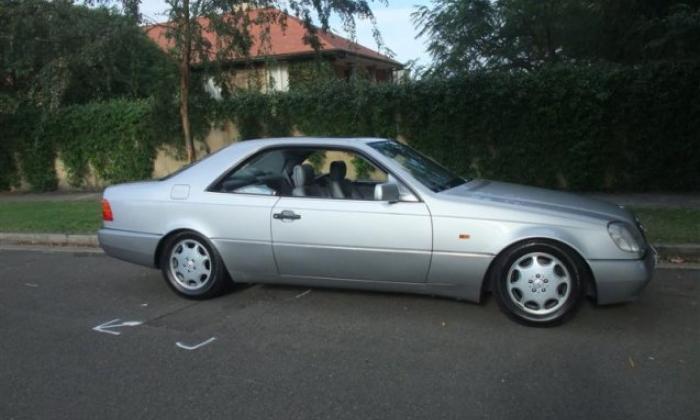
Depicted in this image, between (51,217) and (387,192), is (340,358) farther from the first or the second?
(51,217)

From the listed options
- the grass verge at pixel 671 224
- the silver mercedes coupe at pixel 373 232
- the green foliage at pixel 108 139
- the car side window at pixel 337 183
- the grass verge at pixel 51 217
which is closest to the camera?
the silver mercedes coupe at pixel 373 232

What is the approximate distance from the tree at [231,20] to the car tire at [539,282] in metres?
7.01

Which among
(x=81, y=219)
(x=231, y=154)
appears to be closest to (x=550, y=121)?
(x=231, y=154)

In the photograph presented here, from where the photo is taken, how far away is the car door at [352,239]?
4832 millimetres

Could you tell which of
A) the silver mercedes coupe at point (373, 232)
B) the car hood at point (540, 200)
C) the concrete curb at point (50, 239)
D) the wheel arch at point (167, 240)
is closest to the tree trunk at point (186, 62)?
the concrete curb at point (50, 239)

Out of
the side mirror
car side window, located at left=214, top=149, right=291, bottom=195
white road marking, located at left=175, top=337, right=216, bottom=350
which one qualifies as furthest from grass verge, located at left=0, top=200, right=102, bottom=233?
the side mirror

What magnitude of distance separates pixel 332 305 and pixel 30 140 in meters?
13.4

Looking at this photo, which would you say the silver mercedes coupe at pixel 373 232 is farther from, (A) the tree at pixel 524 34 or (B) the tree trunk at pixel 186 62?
(A) the tree at pixel 524 34

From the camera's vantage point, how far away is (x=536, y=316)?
463cm

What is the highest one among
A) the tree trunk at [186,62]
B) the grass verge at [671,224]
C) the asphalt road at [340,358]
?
the tree trunk at [186,62]

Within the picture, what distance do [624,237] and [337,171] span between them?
7.98 ft

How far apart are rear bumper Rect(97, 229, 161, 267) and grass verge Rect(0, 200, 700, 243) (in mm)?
3531

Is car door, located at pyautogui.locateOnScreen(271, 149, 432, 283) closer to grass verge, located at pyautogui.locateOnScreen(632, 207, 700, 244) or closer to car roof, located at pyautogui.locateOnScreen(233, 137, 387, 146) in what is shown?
car roof, located at pyautogui.locateOnScreen(233, 137, 387, 146)

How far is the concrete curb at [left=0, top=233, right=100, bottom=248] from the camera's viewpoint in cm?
882
